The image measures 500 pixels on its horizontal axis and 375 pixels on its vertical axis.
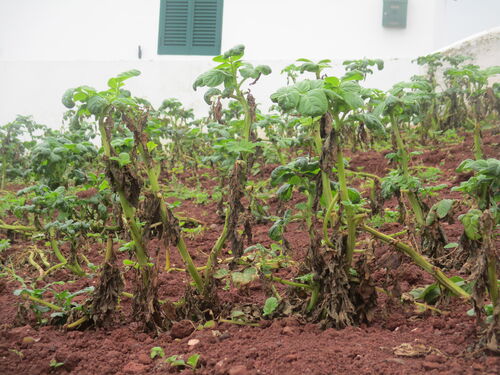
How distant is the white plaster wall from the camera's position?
8.48 metres

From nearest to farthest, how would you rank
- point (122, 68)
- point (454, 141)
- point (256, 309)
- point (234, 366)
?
point (234, 366), point (256, 309), point (454, 141), point (122, 68)

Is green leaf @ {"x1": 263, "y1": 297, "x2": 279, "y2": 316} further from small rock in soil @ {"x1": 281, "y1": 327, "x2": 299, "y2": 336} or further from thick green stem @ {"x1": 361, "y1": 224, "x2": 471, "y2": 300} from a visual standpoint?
thick green stem @ {"x1": 361, "y1": 224, "x2": 471, "y2": 300}

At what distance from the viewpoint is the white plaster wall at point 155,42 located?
848 centimetres

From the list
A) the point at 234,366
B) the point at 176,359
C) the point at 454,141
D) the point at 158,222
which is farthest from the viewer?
the point at 454,141

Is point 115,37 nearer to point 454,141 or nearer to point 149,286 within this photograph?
point 454,141

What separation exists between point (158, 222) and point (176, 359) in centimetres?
54

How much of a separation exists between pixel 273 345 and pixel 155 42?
24.8 feet

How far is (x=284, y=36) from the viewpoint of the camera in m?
8.62

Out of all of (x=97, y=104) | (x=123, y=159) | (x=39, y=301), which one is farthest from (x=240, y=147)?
(x=39, y=301)

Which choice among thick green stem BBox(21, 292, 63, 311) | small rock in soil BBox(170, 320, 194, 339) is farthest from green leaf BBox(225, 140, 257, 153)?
thick green stem BBox(21, 292, 63, 311)

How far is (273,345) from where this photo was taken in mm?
2062

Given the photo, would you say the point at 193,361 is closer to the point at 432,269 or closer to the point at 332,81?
the point at 432,269

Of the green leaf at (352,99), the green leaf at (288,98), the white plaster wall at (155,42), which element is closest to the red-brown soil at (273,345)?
the green leaf at (352,99)

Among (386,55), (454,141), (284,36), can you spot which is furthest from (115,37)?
(454,141)
